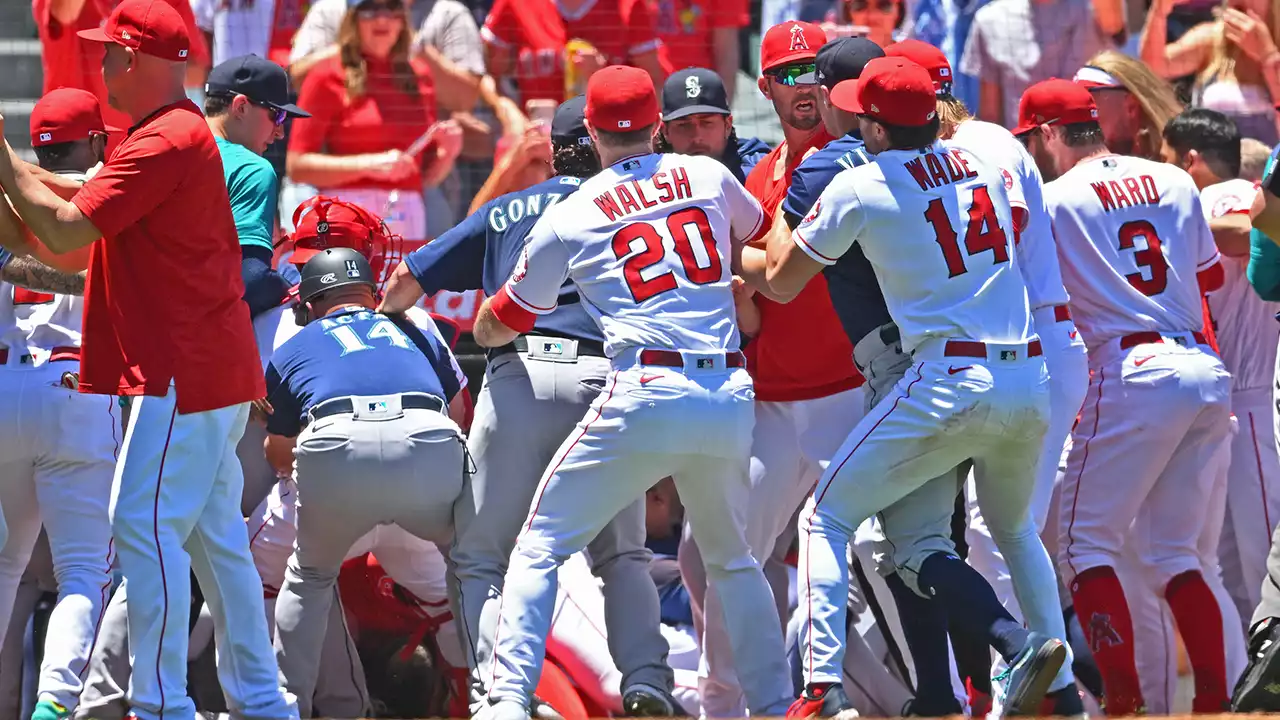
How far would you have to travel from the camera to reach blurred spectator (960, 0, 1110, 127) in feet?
26.9

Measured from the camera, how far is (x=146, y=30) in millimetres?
4664

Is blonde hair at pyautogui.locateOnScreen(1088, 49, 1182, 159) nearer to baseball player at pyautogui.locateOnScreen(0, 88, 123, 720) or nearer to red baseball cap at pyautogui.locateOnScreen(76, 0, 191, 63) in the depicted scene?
red baseball cap at pyautogui.locateOnScreen(76, 0, 191, 63)

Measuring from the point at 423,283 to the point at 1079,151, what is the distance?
7.24 feet

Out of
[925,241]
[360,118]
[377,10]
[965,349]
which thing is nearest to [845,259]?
[925,241]

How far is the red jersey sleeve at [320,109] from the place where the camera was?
8.06 m

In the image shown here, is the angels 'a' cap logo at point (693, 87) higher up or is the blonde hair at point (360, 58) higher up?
the angels 'a' cap logo at point (693, 87)

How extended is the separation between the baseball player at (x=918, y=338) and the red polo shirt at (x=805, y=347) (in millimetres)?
776

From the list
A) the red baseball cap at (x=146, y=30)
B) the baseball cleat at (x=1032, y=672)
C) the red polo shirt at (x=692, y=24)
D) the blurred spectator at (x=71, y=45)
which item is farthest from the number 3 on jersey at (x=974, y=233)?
the blurred spectator at (x=71, y=45)

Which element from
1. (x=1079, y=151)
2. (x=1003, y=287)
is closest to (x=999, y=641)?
(x=1003, y=287)

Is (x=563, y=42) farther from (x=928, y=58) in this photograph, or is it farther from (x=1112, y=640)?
(x=1112, y=640)

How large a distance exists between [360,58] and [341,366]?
2.98m

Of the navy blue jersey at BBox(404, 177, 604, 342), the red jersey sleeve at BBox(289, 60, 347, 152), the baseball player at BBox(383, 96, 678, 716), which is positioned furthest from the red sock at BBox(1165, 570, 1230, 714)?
the red jersey sleeve at BBox(289, 60, 347, 152)

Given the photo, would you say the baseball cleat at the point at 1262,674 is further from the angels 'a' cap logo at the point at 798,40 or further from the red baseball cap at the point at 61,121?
the red baseball cap at the point at 61,121

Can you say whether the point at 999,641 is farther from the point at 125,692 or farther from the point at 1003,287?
the point at 125,692
